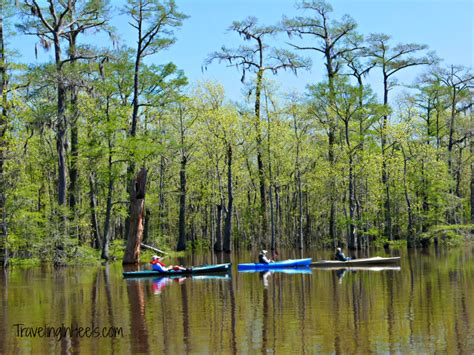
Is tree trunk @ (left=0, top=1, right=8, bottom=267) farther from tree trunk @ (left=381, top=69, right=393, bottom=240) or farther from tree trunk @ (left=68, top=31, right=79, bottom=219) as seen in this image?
tree trunk @ (left=381, top=69, right=393, bottom=240)

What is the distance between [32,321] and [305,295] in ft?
25.0

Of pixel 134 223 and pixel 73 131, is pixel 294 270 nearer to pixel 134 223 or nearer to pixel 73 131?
pixel 134 223

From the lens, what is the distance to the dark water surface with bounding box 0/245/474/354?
37.3 ft

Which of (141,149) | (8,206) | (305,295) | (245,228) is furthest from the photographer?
(245,228)

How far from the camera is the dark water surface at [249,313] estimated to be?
1136cm

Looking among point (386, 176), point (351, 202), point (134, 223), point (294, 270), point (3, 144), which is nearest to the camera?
point (294, 270)

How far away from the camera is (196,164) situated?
50562mm

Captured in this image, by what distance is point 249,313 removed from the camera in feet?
48.9

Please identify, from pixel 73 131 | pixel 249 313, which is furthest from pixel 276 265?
pixel 73 131

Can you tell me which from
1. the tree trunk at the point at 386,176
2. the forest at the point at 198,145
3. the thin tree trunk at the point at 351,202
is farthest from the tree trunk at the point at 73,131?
the tree trunk at the point at 386,176

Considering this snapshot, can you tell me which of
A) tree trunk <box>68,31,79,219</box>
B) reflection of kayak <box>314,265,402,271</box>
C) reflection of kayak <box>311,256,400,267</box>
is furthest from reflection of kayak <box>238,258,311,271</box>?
tree trunk <box>68,31,79,219</box>

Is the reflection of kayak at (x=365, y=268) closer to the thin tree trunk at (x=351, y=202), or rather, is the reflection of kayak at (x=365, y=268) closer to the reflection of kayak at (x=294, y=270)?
the reflection of kayak at (x=294, y=270)

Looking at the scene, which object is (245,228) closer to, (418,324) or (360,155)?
(360,155)

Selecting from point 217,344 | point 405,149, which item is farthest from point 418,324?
point 405,149
